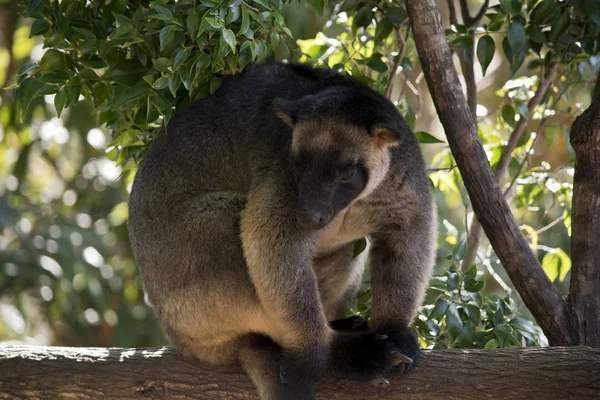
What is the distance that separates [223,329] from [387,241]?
108 cm

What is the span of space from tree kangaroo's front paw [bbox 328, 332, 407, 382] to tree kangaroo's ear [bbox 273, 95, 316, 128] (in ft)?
3.97

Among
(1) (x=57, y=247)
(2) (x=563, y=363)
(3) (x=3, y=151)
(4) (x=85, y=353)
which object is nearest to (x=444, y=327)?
(2) (x=563, y=363)

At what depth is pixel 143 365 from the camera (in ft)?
13.9

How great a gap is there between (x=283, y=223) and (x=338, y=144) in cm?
Answer: 51

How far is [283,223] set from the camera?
403 cm

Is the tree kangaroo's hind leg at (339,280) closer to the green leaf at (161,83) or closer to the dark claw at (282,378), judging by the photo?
the dark claw at (282,378)

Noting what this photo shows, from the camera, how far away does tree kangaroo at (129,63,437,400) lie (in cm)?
398

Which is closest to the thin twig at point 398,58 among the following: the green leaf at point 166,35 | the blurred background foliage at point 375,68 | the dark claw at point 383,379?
the blurred background foliage at point 375,68

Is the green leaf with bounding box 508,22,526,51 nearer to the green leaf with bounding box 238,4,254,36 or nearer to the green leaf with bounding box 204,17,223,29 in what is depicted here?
the green leaf with bounding box 238,4,254,36

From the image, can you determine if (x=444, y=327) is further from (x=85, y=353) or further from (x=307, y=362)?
(x=85, y=353)

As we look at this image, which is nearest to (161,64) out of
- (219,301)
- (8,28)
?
(219,301)

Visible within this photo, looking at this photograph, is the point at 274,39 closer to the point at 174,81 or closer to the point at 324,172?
the point at 174,81

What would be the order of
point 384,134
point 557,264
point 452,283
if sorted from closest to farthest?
1. point 384,134
2. point 452,283
3. point 557,264

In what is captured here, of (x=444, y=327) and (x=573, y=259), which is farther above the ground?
(x=573, y=259)
